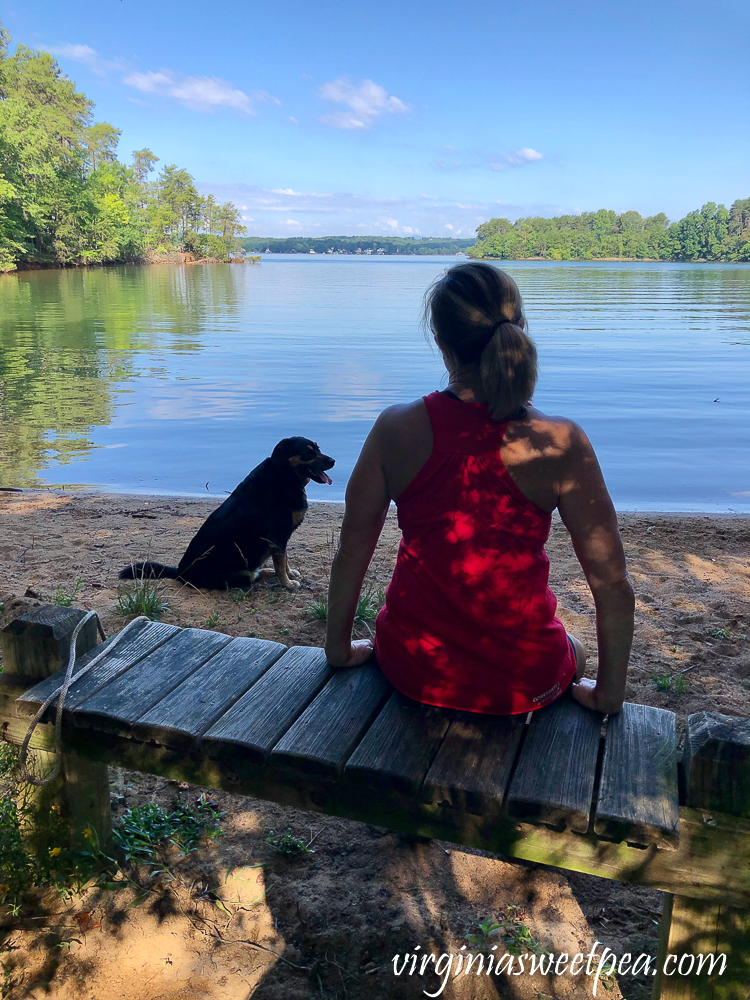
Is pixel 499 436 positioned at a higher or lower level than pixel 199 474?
higher

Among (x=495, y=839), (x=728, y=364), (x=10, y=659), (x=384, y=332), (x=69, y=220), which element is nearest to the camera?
(x=495, y=839)

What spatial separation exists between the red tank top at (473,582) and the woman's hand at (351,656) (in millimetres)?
299

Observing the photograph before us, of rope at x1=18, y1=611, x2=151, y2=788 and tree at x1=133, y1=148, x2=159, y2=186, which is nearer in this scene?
rope at x1=18, y1=611, x2=151, y2=788

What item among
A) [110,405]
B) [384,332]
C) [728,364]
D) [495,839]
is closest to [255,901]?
[495,839]

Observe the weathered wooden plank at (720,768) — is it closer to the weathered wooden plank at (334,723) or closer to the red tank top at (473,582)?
the red tank top at (473,582)

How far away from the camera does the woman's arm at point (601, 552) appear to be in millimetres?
2004

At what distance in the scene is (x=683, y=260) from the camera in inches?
4828

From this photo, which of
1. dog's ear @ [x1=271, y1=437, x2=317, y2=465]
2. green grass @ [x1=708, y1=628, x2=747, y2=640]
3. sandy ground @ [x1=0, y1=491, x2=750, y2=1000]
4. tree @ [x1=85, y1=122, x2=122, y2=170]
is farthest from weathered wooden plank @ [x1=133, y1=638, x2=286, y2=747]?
tree @ [x1=85, y1=122, x2=122, y2=170]

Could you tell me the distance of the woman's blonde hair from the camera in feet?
6.44

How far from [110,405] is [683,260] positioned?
130 metres

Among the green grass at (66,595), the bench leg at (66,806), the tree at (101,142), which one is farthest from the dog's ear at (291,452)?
the tree at (101,142)

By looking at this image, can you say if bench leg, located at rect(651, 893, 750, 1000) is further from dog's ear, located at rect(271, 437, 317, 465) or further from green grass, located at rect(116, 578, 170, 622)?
dog's ear, located at rect(271, 437, 317, 465)

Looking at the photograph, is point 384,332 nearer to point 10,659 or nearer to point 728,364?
point 728,364

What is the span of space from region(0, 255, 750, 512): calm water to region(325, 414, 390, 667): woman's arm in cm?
507
